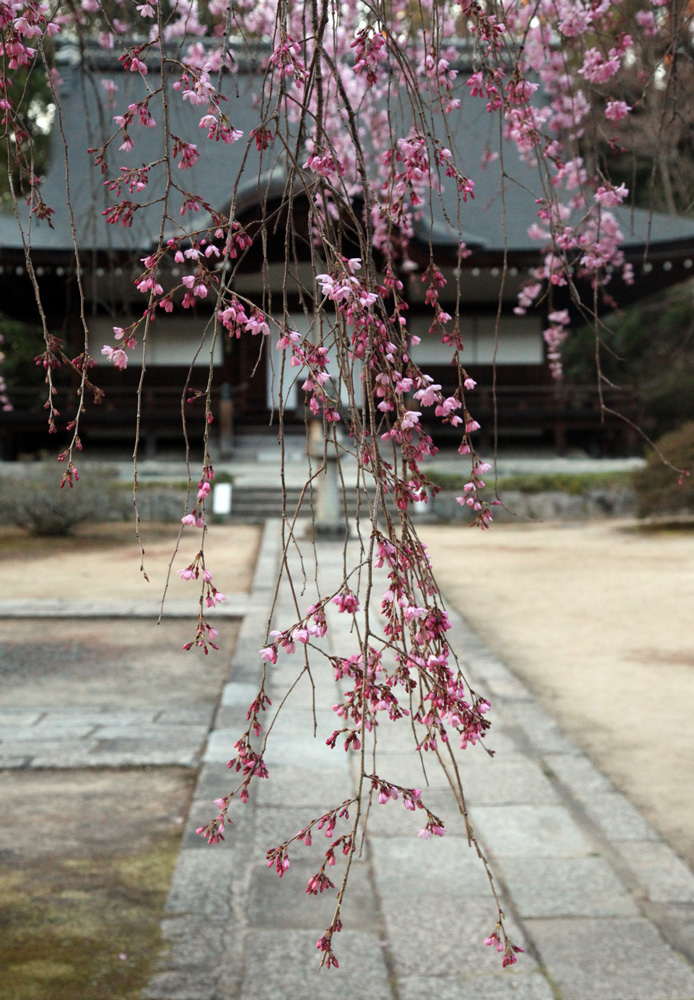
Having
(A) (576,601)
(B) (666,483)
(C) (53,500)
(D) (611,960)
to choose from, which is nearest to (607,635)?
(A) (576,601)

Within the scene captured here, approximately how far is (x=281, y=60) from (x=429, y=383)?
1.79 feet

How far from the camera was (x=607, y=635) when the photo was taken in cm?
626

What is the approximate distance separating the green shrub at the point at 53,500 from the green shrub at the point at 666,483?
6.55 meters

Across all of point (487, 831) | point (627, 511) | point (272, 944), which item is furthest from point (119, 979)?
point (627, 511)

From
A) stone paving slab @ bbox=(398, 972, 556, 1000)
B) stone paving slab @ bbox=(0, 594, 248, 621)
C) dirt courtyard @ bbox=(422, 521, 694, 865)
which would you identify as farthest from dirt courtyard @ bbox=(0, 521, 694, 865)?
stone paving slab @ bbox=(398, 972, 556, 1000)

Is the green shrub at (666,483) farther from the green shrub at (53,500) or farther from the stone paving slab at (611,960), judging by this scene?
the stone paving slab at (611,960)

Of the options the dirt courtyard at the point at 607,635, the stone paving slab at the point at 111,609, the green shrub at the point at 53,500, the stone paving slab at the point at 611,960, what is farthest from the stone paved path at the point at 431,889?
the green shrub at the point at 53,500

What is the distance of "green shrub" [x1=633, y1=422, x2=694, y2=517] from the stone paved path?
808 cm

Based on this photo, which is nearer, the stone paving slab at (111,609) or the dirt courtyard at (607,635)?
the dirt courtyard at (607,635)

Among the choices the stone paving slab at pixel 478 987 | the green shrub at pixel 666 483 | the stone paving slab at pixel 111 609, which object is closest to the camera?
the stone paving slab at pixel 478 987

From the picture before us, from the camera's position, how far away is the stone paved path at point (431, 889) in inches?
85.8

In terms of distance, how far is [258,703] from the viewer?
1.36 m

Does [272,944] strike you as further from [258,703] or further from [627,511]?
[627,511]

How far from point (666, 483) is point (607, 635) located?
6007mm
